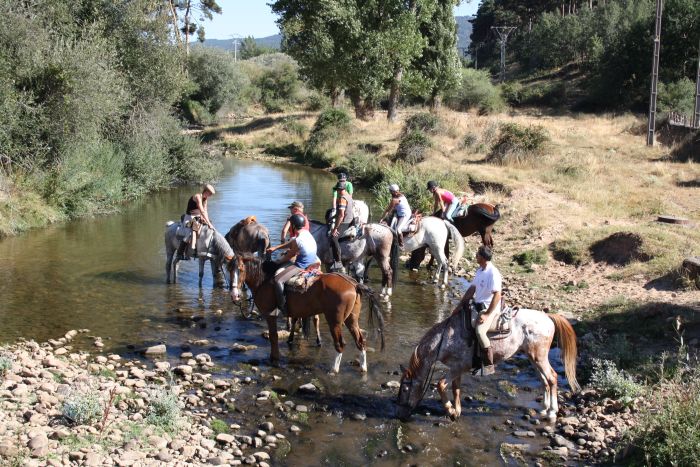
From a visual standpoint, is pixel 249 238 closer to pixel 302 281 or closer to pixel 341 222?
pixel 341 222

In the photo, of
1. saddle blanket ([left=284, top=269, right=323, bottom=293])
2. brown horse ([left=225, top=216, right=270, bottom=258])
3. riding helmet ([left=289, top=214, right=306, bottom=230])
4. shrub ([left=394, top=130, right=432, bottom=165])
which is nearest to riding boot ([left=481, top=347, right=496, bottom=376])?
saddle blanket ([left=284, top=269, right=323, bottom=293])

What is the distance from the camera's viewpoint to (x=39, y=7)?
25.6 meters

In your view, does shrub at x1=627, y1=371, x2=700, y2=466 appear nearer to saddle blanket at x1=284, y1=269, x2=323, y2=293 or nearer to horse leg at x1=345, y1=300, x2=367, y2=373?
horse leg at x1=345, y1=300, x2=367, y2=373

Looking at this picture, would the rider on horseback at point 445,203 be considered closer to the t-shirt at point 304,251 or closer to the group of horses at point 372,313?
the group of horses at point 372,313

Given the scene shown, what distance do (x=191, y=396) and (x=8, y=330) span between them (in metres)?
4.97

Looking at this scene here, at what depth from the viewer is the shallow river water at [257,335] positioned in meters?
9.47

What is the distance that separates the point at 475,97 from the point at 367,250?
46.8 m

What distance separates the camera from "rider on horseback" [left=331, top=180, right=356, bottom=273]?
50.6 ft

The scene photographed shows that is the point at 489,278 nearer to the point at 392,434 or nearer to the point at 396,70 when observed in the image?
the point at 392,434

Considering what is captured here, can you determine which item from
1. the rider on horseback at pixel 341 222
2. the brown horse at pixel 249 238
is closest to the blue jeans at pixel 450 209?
the rider on horseback at pixel 341 222

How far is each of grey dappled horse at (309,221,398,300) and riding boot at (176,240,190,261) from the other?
3.18m

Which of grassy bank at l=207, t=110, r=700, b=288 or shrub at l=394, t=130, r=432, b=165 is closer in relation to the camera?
grassy bank at l=207, t=110, r=700, b=288

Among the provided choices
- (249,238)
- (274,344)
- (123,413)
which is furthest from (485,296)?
(249,238)

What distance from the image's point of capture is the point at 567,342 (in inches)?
400
